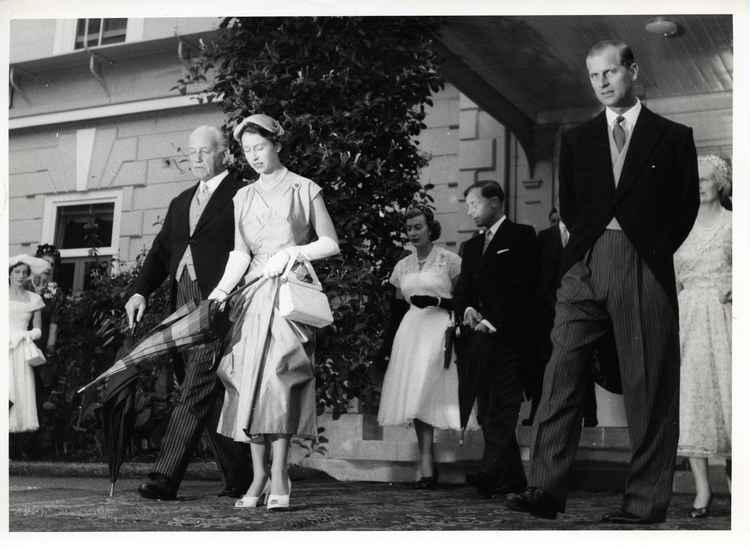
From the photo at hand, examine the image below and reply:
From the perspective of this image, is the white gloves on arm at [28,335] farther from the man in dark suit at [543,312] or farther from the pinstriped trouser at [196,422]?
the man in dark suit at [543,312]

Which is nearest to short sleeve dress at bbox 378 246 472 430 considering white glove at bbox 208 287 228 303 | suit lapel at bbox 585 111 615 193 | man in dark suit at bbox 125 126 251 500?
man in dark suit at bbox 125 126 251 500

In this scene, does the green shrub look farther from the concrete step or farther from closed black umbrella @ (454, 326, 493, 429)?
closed black umbrella @ (454, 326, 493, 429)

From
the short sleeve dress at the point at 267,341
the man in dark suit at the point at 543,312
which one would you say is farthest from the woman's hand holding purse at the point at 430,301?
the short sleeve dress at the point at 267,341

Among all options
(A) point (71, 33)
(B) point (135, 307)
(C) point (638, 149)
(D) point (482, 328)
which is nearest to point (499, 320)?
(D) point (482, 328)

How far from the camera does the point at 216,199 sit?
552 cm

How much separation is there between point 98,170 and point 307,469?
297cm

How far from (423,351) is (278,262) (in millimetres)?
1689

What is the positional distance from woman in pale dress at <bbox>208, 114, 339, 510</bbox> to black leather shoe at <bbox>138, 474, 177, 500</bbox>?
1.26ft

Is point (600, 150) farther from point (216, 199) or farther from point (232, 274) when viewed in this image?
point (216, 199)

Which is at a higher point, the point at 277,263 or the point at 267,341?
the point at 277,263

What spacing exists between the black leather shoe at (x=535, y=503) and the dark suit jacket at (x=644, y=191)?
3.21 ft

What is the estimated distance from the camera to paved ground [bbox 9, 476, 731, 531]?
4.67 metres
